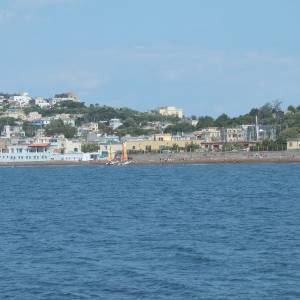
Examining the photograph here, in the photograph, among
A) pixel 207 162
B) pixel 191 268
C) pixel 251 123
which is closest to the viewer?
pixel 191 268

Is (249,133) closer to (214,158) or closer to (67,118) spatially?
(214,158)

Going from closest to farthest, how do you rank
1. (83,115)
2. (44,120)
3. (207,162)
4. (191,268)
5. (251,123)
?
(191,268) < (207,162) < (251,123) < (44,120) < (83,115)

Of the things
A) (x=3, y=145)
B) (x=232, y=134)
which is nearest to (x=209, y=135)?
(x=232, y=134)

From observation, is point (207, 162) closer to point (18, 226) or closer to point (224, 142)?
point (224, 142)

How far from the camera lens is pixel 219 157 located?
12181 cm

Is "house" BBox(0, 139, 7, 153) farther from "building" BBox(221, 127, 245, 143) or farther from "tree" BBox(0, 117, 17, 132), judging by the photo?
"tree" BBox(0, 117, 17, 132)

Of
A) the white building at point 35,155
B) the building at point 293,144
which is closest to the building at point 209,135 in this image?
the building at point 293,144

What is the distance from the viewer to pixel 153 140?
13925 centimetres

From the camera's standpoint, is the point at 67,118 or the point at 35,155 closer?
the point at 35,155

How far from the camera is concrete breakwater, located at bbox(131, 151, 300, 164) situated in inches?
4673

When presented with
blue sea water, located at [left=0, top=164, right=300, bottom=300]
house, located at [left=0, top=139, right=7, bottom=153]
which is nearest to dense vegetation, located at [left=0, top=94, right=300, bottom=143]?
house, located at [left=0, top=139, right=7, bottom=153]

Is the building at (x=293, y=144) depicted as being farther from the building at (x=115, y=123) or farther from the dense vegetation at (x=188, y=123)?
the building at (x=115, y=123)

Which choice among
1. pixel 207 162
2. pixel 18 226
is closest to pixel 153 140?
pixel 207 162

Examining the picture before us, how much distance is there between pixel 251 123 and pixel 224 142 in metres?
23.0
